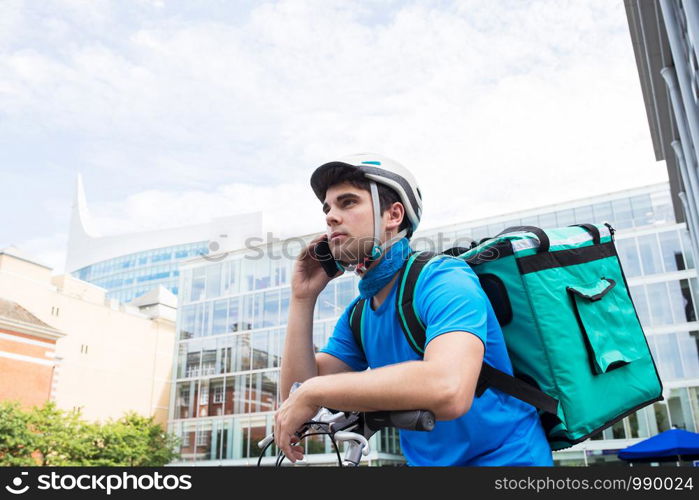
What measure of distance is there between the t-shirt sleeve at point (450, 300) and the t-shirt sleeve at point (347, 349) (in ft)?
1.80

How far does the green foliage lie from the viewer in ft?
98.1

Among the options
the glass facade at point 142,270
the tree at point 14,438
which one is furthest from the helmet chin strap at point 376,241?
the glass facade at point 142,270

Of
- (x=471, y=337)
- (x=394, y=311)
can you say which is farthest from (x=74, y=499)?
(x=394, y=311)

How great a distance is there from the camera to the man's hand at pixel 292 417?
165cm

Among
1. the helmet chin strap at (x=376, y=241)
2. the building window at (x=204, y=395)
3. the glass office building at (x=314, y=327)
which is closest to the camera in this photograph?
the helmet chin strap at (x=376, y=241)

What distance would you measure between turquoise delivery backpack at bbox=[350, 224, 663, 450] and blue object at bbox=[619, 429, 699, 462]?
462 inches

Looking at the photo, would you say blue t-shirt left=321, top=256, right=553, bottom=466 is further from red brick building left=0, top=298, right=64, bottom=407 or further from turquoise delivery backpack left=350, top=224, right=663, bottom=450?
red brick building left=0, top=298, right=64, bottom=407

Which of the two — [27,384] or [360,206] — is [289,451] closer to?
[360,206]

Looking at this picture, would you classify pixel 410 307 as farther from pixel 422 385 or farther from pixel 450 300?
pixel 422 385

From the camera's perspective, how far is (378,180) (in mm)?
2107

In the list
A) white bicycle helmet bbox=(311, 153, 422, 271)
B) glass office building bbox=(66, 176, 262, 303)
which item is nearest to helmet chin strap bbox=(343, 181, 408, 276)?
white bicycle helmet bbox=(311, 153, 422, 271)

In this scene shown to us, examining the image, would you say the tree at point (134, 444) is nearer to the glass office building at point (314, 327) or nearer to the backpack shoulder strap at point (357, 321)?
the glass office building at point (314, 327)

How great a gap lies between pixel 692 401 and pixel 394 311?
1226 inches

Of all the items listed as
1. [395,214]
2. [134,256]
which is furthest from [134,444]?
[134,256]
